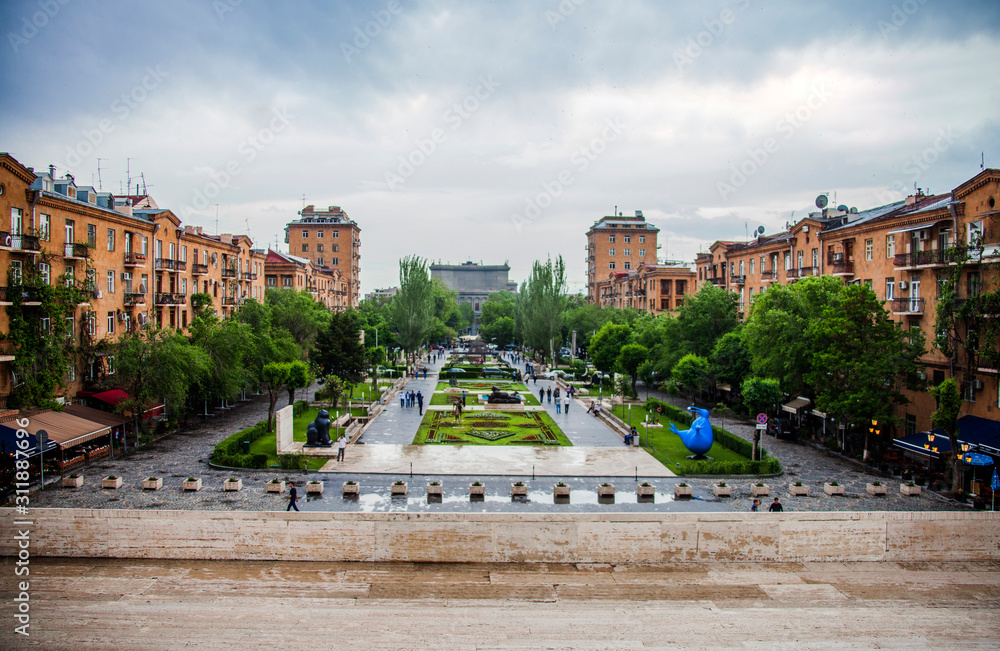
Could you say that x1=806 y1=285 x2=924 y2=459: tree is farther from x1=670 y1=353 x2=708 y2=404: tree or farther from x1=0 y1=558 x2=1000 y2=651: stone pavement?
x1=0 y1=558 x2=1000 y2=651: stone pavement

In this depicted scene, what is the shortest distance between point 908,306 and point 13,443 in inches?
1454

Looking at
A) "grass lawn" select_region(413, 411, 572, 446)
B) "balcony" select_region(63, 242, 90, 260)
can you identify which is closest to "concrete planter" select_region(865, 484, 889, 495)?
"grass lawn" select_region(413, 411, 572, 446)

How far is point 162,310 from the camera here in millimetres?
38594

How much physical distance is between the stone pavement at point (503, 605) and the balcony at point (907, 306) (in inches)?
595

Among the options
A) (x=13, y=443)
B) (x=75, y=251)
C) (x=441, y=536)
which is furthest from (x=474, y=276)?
(x=441, y=536)

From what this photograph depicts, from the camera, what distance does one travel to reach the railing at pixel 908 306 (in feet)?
97.8

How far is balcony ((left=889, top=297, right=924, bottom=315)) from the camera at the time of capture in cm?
2980

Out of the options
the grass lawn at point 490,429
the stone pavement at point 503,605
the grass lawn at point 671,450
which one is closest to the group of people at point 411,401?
the grass lawn at point 490,429

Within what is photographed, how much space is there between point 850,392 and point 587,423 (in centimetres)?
1417

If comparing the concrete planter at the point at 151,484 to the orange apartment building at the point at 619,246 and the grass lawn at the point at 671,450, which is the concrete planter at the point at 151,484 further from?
the orange apartment building at the point at 619,246

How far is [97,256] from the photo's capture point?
32375mm

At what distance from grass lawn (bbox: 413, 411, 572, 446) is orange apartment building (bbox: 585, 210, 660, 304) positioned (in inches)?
2323

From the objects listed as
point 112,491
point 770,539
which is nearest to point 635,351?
point 770,539

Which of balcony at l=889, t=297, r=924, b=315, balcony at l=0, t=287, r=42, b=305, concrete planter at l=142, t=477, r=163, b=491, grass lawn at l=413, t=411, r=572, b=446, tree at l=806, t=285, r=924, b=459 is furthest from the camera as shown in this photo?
grass lawn at l=413, t=411, r=572, b=446
